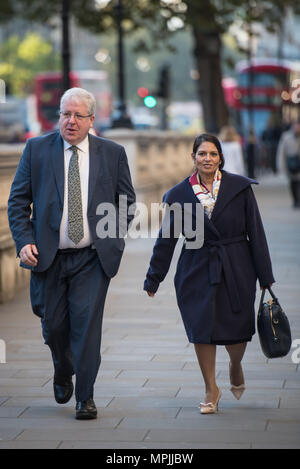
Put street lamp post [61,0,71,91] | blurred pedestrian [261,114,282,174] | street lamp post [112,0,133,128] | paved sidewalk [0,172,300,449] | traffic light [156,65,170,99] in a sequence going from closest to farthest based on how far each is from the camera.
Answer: paved sidewalk [0,172,300,449], street lamp post [61,0,71,91], street lamp post [112,0,133,128], traffic light [156,65,170,99], blurred pedestrian [261,114,282,174]

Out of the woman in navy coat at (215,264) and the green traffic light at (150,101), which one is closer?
the woman in navy coat at (215,264)

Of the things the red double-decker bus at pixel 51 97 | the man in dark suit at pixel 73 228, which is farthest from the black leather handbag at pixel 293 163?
the red double-decker bus at pixel 51 97

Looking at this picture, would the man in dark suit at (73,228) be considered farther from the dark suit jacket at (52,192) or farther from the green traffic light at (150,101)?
the green traffic light at (150,101)

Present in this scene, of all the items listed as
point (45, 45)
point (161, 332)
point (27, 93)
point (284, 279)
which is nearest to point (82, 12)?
point (284, 279)

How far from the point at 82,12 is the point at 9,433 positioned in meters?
25.1

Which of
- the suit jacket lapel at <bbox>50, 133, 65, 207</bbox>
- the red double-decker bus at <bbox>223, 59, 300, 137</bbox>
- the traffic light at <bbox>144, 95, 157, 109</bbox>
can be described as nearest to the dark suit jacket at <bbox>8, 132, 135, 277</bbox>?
the suit jacket lapel at <bbox>50, 133, 65, 207</bbox>

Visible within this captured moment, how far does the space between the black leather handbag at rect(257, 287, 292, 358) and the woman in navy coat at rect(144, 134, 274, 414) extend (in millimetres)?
103

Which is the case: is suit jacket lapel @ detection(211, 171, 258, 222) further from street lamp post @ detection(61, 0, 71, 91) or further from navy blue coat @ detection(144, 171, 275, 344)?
street lamp post @ detection(61, 0, 71, 91)

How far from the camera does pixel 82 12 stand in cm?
2977

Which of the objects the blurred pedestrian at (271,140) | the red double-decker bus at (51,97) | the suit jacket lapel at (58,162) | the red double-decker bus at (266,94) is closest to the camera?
the suit jacket lapel at (58,162)

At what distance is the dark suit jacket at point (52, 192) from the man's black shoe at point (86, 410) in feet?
→ 2.22

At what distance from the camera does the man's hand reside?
5812 mm

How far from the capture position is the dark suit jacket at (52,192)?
19.3ft

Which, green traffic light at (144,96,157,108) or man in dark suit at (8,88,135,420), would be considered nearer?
man in dark suit at (8,88,135,420)
